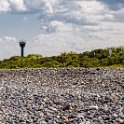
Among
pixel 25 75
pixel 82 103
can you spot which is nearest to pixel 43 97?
pixel 82 103

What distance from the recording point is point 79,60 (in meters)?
36.3

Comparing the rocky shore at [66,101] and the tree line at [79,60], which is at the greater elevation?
the tree line at [79,60]

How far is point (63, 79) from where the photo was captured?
71.8 feet

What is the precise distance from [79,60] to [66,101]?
22578 mm

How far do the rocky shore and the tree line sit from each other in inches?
421

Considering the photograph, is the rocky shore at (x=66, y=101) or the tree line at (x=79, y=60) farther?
the tree line at (x=79, y=60)

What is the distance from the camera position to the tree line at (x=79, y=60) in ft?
110

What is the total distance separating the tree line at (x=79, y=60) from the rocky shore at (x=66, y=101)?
35.1 ft

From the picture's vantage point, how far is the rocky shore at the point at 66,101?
36.6 ft

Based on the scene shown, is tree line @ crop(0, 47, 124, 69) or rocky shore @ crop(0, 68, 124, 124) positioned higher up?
tree line @ crop(0, 47, 124, 69)

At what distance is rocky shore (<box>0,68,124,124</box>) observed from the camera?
1116 centimetres

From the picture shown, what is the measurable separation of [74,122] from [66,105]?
6.51 feet

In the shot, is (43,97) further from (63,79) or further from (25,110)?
(63,79)

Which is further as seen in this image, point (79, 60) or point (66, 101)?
point (79, 60)
